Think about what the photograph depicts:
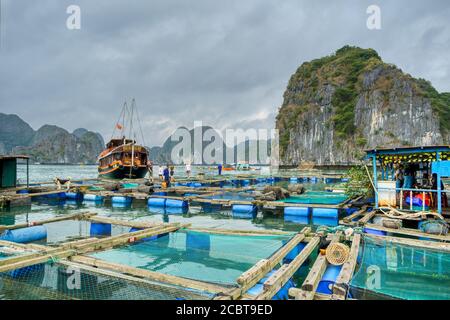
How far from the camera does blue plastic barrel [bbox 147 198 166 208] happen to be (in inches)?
652

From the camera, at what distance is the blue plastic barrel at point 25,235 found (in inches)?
305

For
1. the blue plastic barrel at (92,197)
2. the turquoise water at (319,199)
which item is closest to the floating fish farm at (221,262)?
the turquoise water at (319,199)

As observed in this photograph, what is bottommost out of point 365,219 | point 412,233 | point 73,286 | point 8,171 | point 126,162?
point 73,286

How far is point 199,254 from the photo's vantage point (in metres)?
7.40

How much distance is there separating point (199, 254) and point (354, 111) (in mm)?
99961

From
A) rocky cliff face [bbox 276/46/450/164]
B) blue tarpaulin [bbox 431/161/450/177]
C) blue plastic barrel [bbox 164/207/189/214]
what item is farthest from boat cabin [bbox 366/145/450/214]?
rocky cliff face [bbox 276/46/450/164]

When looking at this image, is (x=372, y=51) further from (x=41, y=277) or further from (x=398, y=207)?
(x=41, y=277)

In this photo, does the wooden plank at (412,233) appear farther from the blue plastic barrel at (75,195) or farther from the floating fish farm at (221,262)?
the blue plastic barrel at (75,195)

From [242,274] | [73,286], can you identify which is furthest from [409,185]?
[73,286]

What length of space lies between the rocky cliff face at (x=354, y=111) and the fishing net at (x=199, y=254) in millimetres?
73168

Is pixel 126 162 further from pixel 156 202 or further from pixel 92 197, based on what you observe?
pixel 156 202

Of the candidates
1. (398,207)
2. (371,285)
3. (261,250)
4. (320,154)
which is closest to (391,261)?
(371,285)

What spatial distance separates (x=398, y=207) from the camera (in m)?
10.8
